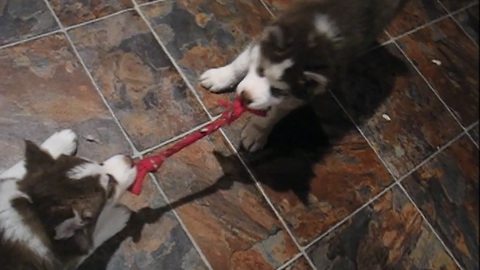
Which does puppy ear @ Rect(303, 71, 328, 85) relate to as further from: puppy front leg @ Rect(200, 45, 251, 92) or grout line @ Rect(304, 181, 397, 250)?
grout line @ Rect(304, 181, 397, 250)

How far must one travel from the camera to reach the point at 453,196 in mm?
2701

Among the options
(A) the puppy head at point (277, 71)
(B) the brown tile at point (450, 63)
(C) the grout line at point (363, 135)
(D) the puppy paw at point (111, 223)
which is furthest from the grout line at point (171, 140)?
(B) the brown tile at point (450, 63)

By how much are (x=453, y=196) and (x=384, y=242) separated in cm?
51

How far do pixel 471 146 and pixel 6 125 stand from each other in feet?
6.71

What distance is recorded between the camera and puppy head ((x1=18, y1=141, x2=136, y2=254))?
1465 millimetres

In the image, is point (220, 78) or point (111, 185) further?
point (220, 78)

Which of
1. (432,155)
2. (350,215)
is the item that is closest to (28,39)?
(350,215)

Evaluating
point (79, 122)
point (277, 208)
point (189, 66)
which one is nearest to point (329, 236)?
point (277, 208)

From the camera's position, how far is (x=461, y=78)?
3.12m

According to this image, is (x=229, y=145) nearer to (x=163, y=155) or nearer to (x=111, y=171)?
(x=163, y=155)

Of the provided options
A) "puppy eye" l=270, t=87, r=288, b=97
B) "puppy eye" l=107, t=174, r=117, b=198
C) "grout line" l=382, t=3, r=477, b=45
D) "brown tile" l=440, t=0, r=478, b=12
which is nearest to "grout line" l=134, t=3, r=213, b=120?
"puppy eye" l=270, t=87, r=288, b=97

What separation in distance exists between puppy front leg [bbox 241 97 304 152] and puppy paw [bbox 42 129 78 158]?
60 cm

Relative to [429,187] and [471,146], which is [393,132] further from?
[471,146]

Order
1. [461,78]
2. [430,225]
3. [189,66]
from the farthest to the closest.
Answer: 1. [461,78]
2. [430,225]
3. [189,66]
